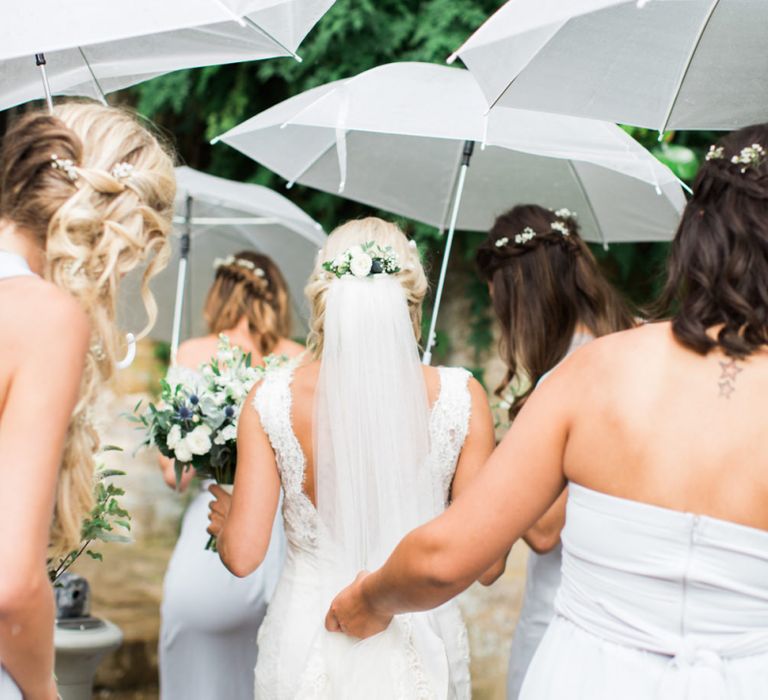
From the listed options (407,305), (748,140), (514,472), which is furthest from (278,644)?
(748,140)

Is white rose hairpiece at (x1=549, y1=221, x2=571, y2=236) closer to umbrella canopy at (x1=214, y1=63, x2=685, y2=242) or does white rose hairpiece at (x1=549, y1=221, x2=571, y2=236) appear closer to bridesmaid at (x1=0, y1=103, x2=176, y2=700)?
umbrella canopy at (x1=214, y1=63, x2=685, y2=242)

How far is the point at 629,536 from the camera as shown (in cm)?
212

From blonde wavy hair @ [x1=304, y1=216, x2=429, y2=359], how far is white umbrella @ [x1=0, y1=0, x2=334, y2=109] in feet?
1.99

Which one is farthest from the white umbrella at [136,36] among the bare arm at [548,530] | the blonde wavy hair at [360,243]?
the bare arm at [548,530]

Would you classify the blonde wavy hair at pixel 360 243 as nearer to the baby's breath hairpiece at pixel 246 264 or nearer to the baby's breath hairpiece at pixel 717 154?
the baby's breath hairpiece at pixel 717 154

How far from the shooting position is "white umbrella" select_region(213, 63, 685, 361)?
4066mm

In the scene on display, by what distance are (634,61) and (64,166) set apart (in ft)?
6.10

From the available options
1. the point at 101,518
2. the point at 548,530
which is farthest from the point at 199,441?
the point at 548,530

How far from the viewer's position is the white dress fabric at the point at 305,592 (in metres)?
3.37

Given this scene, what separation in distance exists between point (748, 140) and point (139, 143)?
1.33 metres

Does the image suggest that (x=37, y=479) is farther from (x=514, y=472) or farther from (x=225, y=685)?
(x=225, y=685)

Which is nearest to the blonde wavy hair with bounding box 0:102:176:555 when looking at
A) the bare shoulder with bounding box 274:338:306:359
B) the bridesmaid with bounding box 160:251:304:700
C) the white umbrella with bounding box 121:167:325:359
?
the bridesmaid with bounding box 160:251:304:700

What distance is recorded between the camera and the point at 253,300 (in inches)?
226

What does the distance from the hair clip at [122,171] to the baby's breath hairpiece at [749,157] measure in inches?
50.8
